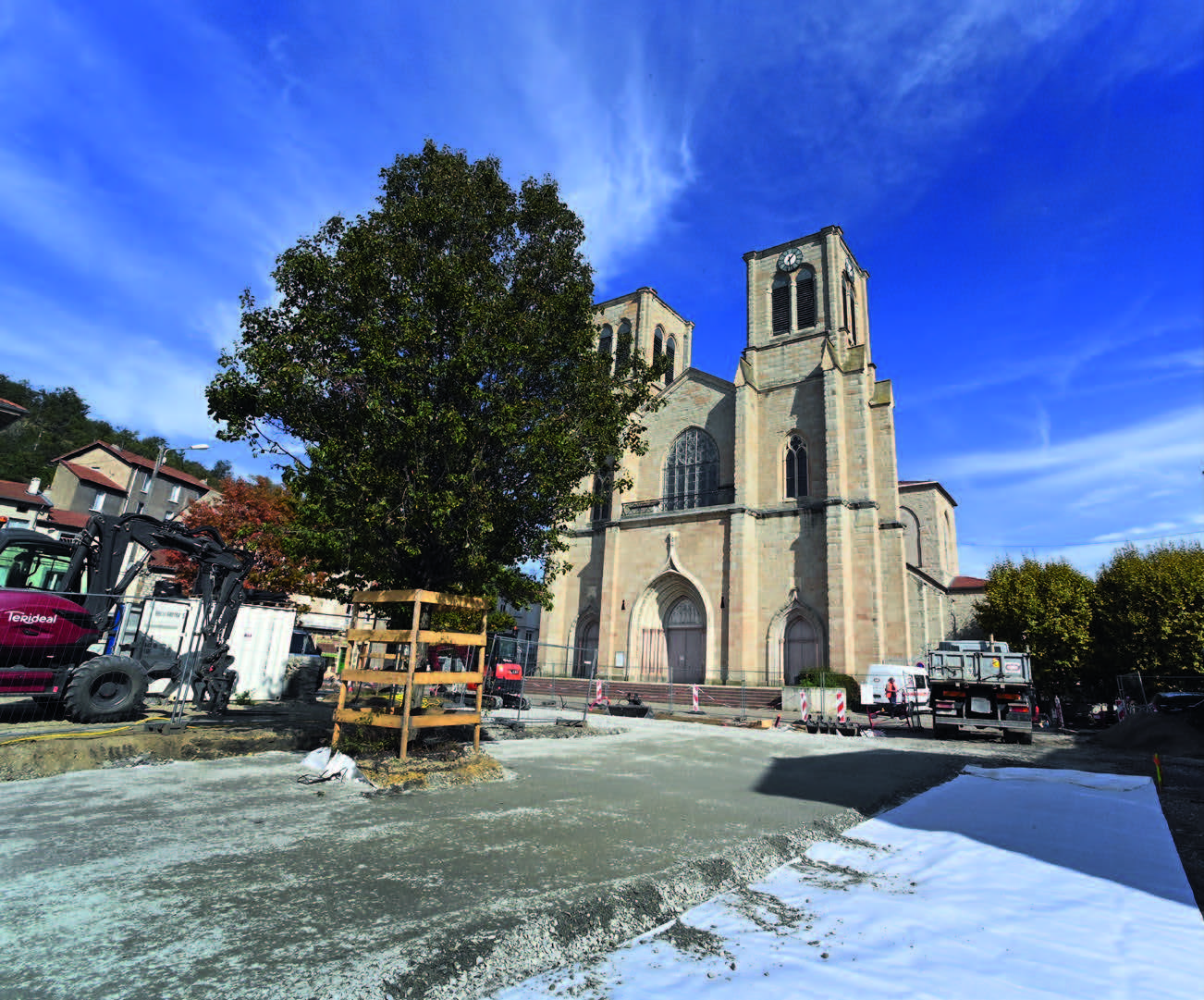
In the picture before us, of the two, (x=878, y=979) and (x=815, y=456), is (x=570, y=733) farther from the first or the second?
(x=815, y=456)

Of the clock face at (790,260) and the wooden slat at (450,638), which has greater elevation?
the clock face at (790,260)

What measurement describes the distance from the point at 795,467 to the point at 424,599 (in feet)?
79.1

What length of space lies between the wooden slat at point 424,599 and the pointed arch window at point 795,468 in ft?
73.4

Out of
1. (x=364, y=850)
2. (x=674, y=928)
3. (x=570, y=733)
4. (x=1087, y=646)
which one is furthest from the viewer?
(x=1087, y=646)

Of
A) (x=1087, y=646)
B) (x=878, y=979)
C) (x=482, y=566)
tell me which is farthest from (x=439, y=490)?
(x=1087, y=646)

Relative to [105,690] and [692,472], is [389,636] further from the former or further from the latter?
[692,472]

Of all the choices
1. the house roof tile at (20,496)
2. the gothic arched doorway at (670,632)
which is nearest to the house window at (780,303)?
the gothic arched doorway at (670,632)

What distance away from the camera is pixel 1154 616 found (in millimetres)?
26078

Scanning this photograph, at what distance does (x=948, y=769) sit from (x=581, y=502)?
684cm

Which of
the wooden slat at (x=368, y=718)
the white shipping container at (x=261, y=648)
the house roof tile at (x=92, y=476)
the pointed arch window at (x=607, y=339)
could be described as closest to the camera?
the wooden slat at (x=368, y=718)

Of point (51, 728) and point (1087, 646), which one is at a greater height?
point (1087, 646)

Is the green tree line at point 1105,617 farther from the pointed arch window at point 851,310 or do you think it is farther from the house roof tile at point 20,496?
the house roof tile at point 20,496

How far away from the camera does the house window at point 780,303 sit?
31.6 m

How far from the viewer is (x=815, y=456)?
27.9 meters
